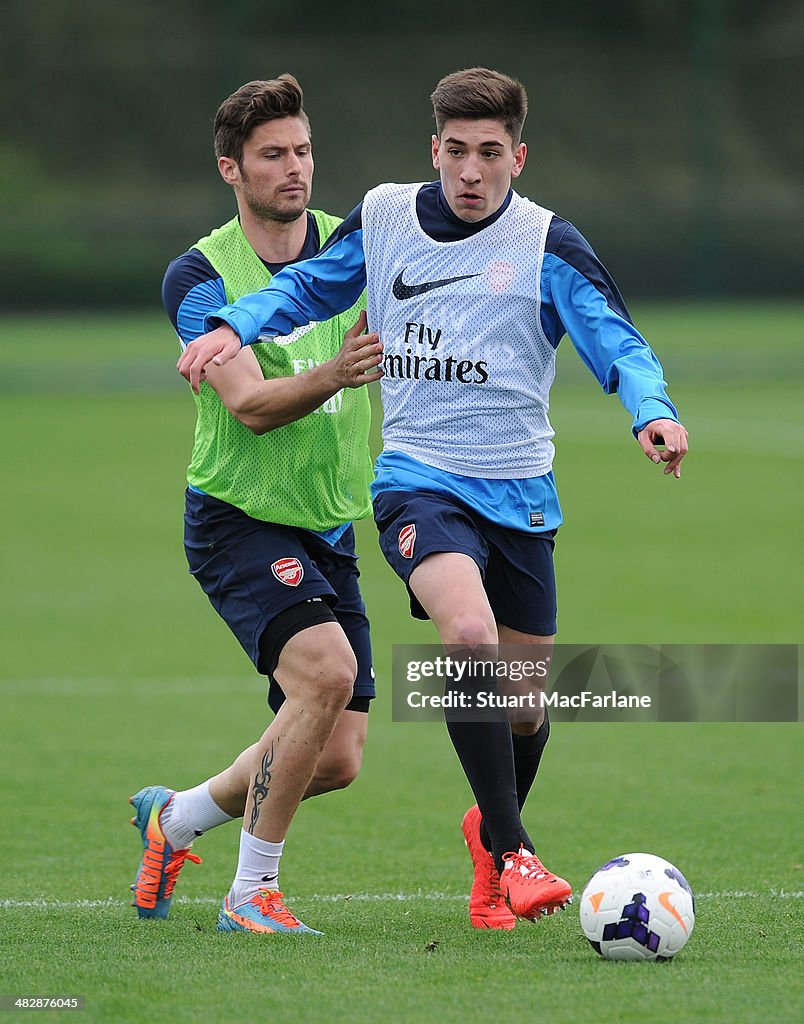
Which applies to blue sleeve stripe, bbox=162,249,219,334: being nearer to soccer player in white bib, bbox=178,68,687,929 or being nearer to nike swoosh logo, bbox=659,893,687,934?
soccer player in white bib, bbox=178,68,687,929

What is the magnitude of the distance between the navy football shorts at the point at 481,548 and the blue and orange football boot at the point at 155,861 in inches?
45.6

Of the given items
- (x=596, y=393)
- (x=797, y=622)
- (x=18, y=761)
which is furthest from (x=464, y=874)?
(x=596, y=393)

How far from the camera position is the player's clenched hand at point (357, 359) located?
5055 mm

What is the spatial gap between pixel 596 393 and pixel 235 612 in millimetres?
23412

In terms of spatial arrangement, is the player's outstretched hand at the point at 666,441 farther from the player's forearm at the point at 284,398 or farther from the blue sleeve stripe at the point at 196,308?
the blue sleeve stripe at the point at 196,308

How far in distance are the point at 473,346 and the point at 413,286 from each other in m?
0.28

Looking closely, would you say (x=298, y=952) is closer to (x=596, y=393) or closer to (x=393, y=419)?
(x=393, y=419)

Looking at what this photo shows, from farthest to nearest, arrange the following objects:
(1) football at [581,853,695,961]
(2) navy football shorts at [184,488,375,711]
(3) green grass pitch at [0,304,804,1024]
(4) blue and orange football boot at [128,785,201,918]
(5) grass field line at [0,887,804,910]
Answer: (5) grass field line at [0,887,804,910]
(4) blue and orange football boot at [128,785,201,918]
(2) navy football shorts at [184,488,375,711]
(1) football at [581,853,695,961]
(3) green grass pitch at [0,304,804,1024]

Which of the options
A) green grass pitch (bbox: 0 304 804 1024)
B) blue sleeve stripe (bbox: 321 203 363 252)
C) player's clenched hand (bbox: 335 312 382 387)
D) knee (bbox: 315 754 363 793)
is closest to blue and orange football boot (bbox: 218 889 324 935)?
green grass pitch (bbox: 0 304 804 1024)

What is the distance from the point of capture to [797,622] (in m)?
11.5

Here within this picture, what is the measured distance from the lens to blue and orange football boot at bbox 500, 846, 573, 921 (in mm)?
4652

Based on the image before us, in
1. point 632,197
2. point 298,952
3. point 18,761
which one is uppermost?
point 632,197

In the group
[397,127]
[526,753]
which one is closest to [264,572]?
[526,753]

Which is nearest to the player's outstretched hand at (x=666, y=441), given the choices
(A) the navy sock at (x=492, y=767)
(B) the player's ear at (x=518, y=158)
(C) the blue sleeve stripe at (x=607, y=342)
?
(C) the blue sleeve stripe at (x=607, y=342)
